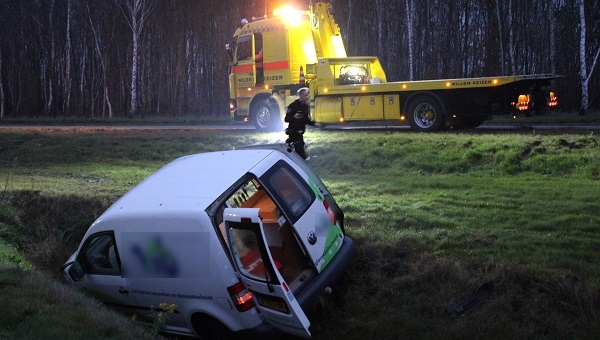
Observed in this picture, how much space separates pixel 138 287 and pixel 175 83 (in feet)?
123

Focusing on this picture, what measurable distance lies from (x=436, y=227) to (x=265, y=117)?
12.8 metres

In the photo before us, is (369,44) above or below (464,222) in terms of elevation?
above

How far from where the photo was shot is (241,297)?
19.6 feet

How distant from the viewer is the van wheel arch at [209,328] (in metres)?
6.33

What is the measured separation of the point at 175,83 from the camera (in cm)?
4306

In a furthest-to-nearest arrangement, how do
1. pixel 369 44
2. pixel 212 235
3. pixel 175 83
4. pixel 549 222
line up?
pixel 175 83 < pixel 369 44 < pixel 549 222 < pixel 212 235

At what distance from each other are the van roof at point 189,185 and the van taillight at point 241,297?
0.79m

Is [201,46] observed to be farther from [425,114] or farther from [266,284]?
[266,284]

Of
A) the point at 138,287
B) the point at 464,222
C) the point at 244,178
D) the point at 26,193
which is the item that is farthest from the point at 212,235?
the point at 26,193

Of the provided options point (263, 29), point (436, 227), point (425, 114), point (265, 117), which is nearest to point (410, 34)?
point (263, 29)

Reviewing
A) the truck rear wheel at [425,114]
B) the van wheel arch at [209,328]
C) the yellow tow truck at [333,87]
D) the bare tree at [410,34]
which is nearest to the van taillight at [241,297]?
the van wheel arch at [209,328]

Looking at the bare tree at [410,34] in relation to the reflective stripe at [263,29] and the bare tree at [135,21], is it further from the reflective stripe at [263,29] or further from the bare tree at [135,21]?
the bare tree at [135,21]

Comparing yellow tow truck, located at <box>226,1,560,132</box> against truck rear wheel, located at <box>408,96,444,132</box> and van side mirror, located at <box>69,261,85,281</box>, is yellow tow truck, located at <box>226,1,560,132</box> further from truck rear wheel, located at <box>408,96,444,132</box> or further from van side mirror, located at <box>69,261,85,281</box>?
van side mirror, located at <box>69,261,85,281</box>

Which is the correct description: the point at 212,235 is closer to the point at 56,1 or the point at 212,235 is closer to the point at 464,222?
the point at 464,222
